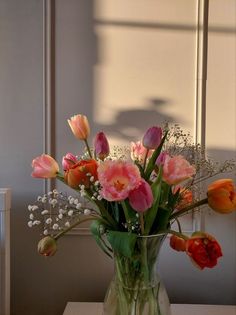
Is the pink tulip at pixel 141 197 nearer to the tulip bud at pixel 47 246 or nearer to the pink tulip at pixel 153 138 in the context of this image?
the pink tulip at pixel 153 138

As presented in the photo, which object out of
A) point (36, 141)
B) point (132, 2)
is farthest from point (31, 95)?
point (132, 2)

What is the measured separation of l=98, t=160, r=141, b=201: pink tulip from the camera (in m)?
0.73

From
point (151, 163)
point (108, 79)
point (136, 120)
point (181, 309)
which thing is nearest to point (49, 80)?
point (108, 79)

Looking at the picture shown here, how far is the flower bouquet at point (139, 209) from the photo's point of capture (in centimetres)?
75

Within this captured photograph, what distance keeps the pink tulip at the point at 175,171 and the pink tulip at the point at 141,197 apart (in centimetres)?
6

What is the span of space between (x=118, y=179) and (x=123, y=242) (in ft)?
0.46

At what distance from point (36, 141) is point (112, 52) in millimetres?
408

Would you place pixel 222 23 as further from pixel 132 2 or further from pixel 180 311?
pixel 180 311

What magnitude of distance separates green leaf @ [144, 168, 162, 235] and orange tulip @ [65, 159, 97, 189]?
0.13 meters

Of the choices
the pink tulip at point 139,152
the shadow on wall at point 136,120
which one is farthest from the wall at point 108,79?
the pink tulip at point 139,152

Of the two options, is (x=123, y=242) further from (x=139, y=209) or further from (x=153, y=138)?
(x=153, y=138)

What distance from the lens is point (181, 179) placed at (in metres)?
0.78

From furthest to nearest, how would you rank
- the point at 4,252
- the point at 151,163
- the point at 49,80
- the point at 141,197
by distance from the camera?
the point at 49,80, the point at 4,252, the point at 151,163, the point at 141,197

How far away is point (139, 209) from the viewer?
753mm
